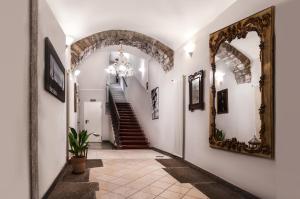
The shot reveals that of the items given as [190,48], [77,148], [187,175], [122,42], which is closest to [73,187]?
[77,148]

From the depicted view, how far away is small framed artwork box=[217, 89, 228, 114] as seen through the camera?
4.03m

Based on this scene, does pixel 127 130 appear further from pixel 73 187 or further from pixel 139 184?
pixel 73 187

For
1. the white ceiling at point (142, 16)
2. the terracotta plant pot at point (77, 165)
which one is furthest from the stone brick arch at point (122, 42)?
the terracotta plant pot at point (77, 165)

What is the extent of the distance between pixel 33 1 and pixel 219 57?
2889 mm

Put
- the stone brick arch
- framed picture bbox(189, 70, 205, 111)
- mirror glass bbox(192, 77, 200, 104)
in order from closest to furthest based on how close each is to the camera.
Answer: framed picture bbox(189, 70, 205, 111)
mirror glass bbox(192, 77, 200, 104)
the stone brick arch

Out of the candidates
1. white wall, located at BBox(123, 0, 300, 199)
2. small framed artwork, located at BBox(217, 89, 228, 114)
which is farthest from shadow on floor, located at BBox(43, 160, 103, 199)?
small framed artwork, located at BBox(217, 89, 228, 114)

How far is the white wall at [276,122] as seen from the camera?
2084 millimetres

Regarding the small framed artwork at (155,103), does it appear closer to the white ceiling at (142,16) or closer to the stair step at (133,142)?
the stair step at (133,142)

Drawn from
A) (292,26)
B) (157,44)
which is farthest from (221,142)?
(157,44)

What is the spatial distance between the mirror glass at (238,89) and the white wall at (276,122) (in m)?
0.33

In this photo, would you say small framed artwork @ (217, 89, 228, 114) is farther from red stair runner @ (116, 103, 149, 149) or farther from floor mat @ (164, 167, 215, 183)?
red stair runner @ (116, 103, 149, 149)

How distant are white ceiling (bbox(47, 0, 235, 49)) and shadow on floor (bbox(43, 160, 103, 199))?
2.62 meters

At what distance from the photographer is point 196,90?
527cm

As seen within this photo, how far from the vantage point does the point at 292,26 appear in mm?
2070
